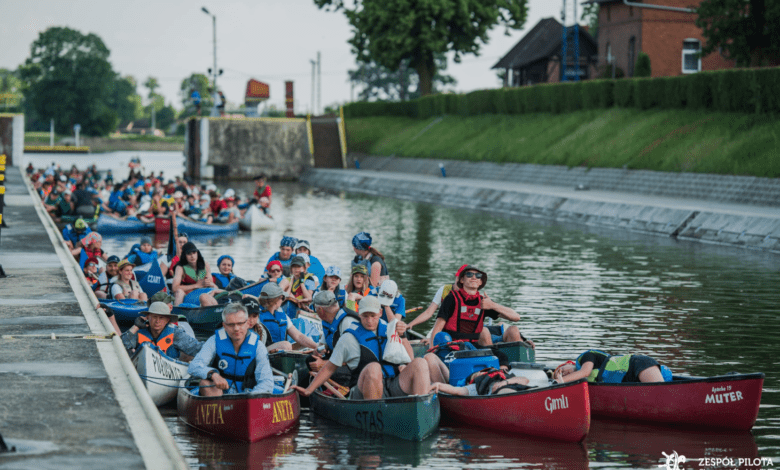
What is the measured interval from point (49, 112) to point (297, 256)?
148366 mm

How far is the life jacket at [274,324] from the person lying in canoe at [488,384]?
2921mm

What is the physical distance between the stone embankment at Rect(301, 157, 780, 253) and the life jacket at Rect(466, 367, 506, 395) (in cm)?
1915

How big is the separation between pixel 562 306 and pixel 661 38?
47781mm

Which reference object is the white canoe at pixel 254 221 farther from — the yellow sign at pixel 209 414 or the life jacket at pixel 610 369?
the life jacket at pixel 610 369

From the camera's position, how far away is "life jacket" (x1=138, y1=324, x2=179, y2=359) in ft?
43.4

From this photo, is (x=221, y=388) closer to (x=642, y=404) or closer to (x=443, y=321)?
(x=443, y=321)

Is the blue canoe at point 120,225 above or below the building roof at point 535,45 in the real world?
below

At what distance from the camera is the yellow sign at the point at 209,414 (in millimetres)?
11219

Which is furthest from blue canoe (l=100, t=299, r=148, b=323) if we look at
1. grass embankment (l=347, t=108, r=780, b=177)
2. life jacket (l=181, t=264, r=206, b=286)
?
grass embankment (l=347, t=108, r=780, b=177)

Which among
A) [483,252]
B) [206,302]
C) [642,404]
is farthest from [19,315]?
[483,252]

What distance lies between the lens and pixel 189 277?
1800 centimetres

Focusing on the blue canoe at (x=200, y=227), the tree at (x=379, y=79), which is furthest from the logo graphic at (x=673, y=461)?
the tree at (x=379, y=79)

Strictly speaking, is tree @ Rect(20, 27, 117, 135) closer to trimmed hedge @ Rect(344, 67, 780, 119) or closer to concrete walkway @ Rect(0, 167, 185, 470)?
trimmed hedge @ Rect(344, 67, 780, 119)

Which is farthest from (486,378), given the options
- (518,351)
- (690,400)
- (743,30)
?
(743,30)
